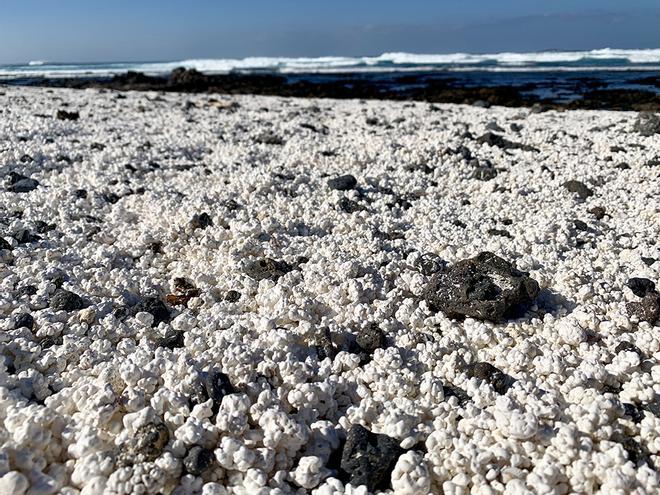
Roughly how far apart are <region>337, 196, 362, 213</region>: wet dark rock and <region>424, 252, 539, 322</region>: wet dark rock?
1958 millimetres

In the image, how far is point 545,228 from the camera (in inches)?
213

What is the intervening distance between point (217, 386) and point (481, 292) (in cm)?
199

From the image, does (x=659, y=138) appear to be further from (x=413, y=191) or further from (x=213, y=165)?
(x=213, y=165)

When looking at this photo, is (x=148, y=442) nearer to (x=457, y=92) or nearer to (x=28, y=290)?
(x=28, y=290)

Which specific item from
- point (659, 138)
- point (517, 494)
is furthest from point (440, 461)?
point (659, 138)

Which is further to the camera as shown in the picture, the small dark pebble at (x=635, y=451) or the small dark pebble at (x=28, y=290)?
the small dark pebble at (x=28, y=290)

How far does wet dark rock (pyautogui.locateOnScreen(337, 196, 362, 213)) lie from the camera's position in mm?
6147

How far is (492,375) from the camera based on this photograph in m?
3.38

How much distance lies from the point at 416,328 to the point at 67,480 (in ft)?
7.64

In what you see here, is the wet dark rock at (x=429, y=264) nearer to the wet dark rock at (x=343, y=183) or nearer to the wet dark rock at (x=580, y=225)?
the wet dark rock at (x=580, y=225)

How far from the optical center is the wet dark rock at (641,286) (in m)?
4.20

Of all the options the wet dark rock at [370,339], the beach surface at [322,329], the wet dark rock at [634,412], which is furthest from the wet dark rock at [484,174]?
the wet dark rock at [634,412]

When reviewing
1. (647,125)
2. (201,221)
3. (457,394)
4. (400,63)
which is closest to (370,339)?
(457,394)

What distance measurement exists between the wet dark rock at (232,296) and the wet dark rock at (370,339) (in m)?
1.03
